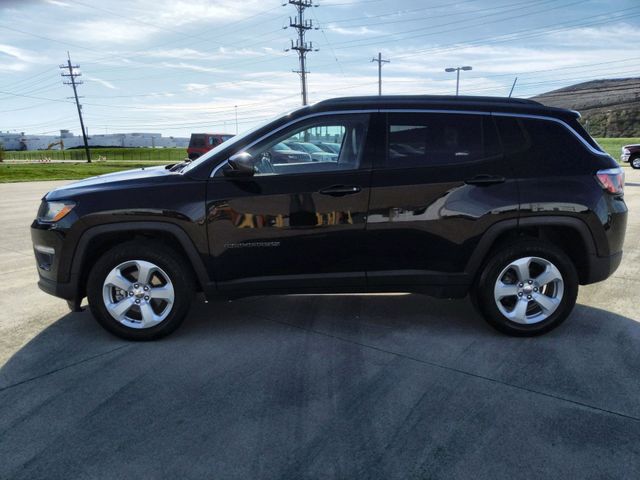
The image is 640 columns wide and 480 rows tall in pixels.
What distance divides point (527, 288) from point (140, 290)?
3.04 meters

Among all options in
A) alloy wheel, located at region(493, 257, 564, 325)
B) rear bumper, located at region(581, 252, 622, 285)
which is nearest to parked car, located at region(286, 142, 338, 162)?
alloy wheel, located at region(493, 257, 564, 325)

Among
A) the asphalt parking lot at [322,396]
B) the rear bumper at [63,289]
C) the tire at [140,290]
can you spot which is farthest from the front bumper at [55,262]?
the asphalt parking lot at [322,396]

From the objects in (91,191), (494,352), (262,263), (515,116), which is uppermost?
(515,116)

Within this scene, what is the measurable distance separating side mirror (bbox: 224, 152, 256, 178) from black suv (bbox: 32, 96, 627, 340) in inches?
0.6

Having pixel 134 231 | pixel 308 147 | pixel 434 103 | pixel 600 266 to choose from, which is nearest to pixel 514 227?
pixel 600 266

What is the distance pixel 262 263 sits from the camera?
3855 mm

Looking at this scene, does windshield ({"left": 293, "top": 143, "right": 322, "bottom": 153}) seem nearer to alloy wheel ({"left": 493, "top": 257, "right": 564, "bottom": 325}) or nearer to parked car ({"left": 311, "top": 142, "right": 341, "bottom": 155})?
parked car ({"left": 311, "top": 142, "right": 341, "bottom": 155})

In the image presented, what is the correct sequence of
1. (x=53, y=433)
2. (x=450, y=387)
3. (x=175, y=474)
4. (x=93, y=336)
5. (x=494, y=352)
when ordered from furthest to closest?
(x=93, y=336) < (x=494, y=352) < (x=450, y=387) < (x=53, y=433) < (x=175, y=474)

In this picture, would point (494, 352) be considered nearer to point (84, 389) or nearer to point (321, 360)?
point (321, 360)

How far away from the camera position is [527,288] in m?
3.96

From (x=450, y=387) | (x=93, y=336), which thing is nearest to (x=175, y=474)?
(x=450, y=387)

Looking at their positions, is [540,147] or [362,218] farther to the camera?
[540,147]

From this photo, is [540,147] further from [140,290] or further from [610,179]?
[140,290]

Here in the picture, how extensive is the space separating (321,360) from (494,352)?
1.30m
